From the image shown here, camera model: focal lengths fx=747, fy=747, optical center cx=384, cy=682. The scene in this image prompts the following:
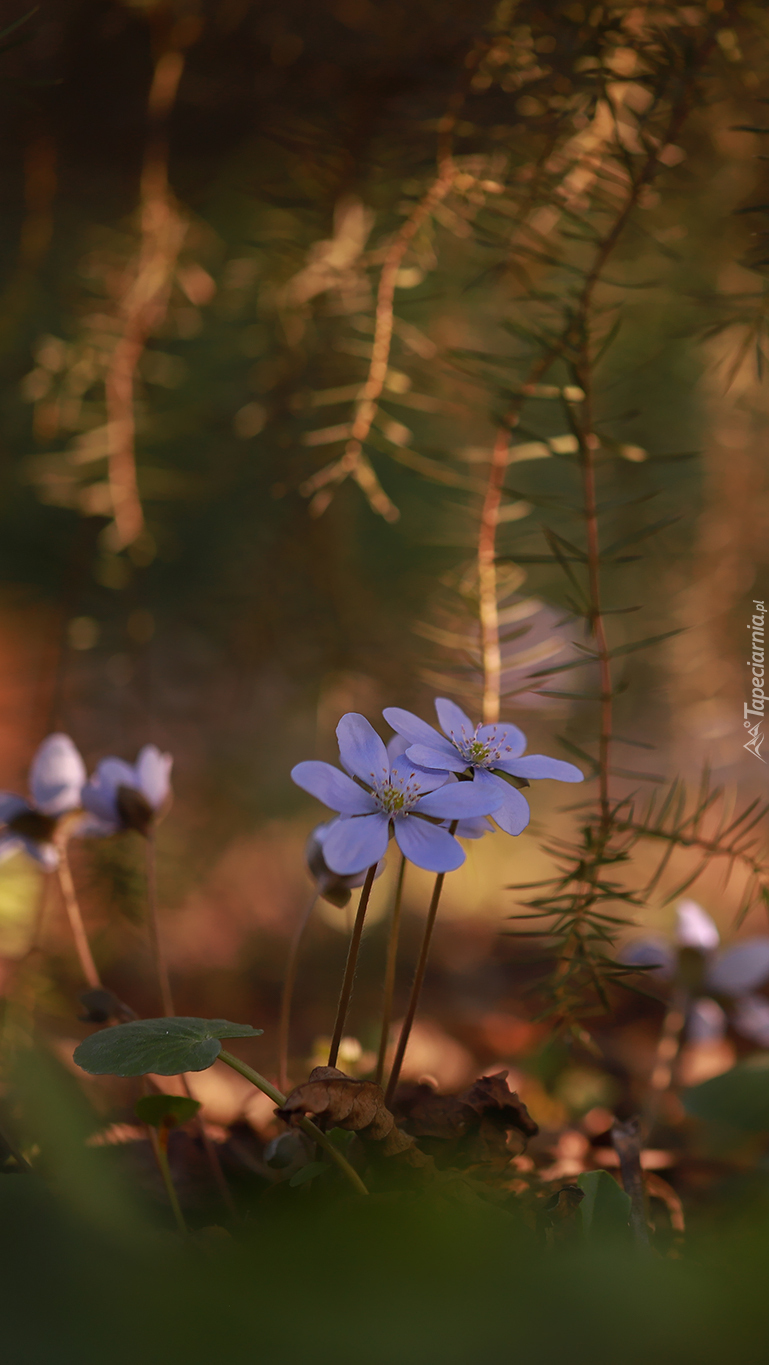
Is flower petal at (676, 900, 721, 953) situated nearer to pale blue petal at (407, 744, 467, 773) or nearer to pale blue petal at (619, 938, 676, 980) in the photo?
pale blue petal at (619, 938, 676, 980)

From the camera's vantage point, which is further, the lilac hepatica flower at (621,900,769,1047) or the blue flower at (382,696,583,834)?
the lilac hepatica flower at (621,900,769,1047)

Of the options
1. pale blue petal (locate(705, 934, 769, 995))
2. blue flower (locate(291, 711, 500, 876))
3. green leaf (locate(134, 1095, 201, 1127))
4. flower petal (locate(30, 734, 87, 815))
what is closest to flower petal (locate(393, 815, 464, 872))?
blue flower (locate(291, 711, 500, 876))

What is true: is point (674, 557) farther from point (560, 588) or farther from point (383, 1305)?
point (383, 1305)

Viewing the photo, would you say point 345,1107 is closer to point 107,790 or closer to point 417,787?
point 417,787

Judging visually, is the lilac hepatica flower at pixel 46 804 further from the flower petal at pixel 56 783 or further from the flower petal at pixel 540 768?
the flower petal at pixel 540 768

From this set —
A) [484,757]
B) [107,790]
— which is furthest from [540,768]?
[107,790]
